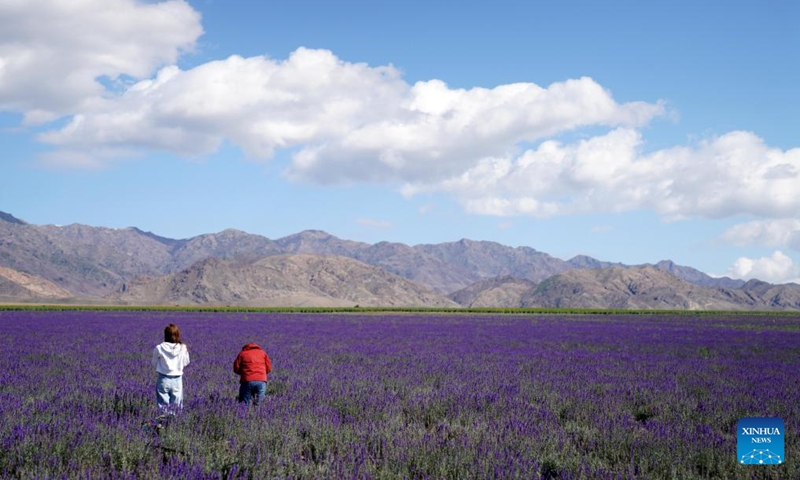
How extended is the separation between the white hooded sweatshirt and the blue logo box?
5.93 meters

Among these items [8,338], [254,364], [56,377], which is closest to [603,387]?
[254,364]

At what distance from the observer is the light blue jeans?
25.3ft

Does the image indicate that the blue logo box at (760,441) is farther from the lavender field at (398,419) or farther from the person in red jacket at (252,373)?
the person in red jacket at (252,373)

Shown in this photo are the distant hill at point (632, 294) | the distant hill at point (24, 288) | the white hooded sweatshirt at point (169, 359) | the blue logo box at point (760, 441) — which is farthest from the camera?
the distant hill at point (632, 294)

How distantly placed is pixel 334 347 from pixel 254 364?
11.9m

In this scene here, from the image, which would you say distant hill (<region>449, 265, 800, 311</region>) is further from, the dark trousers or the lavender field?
the dark trousers

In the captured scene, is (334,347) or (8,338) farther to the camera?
(8,338)

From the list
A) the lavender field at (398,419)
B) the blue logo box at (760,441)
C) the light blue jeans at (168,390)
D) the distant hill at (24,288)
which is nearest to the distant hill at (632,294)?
the distant hill at (24,288)

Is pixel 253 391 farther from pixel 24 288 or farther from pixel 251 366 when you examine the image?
pixel 24 288

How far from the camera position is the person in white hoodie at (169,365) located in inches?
301

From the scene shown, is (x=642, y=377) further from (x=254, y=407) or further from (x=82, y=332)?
(x=82, y=332)

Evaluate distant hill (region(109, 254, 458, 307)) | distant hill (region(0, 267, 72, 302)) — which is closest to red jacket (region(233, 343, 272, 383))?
distant hill (region(109, 254, 458, 307))

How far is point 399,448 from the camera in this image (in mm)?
5492

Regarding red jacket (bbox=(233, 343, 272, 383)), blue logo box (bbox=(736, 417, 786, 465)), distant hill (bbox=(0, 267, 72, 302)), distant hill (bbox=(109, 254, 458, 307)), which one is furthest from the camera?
distant hill (bbox=(0, 267, 72, 302))
